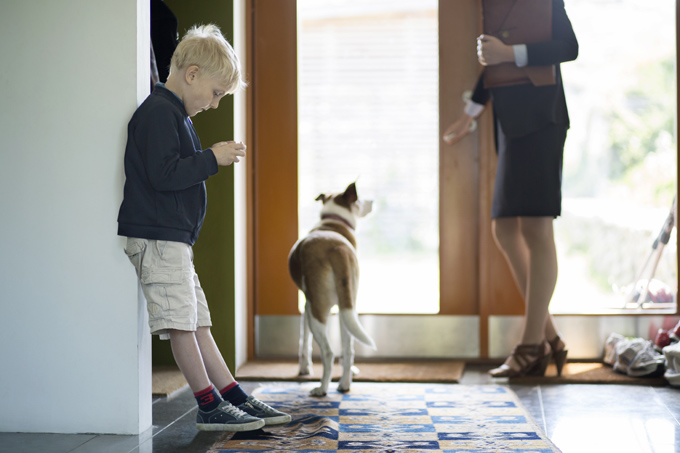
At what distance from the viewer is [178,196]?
186cm

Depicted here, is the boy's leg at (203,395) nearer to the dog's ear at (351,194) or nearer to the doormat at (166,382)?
the doormat at (166,382)

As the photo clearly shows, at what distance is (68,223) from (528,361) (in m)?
1.70

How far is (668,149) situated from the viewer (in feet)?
9.86

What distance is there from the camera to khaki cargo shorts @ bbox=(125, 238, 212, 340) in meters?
1.83

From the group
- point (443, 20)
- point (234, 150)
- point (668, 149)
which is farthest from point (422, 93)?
point (234, 150)

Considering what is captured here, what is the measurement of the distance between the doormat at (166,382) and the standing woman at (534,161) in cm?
117

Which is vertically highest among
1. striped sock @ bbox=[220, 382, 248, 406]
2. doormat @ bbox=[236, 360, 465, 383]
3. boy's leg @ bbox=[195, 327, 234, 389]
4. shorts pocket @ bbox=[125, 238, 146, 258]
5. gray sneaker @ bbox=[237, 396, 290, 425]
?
shorts pocket @ bbox=[125, 238, 146, 258]

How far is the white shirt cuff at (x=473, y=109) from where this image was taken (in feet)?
9.42

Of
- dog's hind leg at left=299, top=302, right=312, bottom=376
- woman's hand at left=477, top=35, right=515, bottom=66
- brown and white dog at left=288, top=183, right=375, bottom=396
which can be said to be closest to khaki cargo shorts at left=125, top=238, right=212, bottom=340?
brown and white dog at left=288, top=183, right=375, bottom=396

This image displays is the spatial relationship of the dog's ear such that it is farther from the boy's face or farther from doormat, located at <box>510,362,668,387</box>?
doormat, located at <box>510,362,668,387</box>

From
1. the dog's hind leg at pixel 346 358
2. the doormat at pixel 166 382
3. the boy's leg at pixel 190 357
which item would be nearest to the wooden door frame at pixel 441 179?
the doormat at pixel 166 382

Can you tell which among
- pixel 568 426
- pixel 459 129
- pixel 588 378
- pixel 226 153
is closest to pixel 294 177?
pixel 459 129

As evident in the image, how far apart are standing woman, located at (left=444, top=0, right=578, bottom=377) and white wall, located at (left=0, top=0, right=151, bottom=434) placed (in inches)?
53.5

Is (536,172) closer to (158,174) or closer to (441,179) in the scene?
(441,179)
